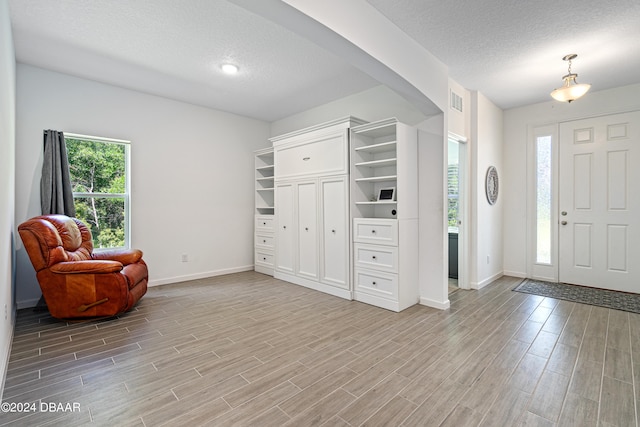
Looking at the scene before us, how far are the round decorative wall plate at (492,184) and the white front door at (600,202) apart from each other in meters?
0.86

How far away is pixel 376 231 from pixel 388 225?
187 mm

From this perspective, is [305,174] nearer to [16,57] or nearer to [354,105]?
[354,105]

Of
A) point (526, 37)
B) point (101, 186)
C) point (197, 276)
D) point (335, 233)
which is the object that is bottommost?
point (197, 276)

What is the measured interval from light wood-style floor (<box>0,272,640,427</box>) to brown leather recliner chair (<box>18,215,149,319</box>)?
0.62ft

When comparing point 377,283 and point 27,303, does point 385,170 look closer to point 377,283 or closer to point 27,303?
point 377,283

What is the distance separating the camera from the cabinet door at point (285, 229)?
183 inches

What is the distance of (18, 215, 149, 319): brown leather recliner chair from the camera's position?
2893 mm

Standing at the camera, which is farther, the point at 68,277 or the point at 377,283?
the point at 377,283

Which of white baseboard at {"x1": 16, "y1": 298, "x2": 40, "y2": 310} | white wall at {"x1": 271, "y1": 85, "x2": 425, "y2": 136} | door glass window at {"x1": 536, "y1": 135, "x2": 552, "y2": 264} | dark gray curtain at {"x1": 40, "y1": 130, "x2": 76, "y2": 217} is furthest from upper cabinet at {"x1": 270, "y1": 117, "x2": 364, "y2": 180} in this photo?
white baseboard at {"x1": 16, "y1": 298, "x2": 40, "y2": 310}

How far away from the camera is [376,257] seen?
3578 millimetres

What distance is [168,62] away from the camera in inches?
133

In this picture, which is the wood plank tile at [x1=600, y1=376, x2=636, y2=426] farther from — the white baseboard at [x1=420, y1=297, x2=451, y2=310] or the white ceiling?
the white ceiling

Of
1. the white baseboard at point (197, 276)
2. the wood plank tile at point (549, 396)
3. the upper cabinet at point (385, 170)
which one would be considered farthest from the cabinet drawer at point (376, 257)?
the white baseboard at point (197, 276)

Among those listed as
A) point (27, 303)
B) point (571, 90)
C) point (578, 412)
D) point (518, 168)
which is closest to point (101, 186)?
point (27, 303)
